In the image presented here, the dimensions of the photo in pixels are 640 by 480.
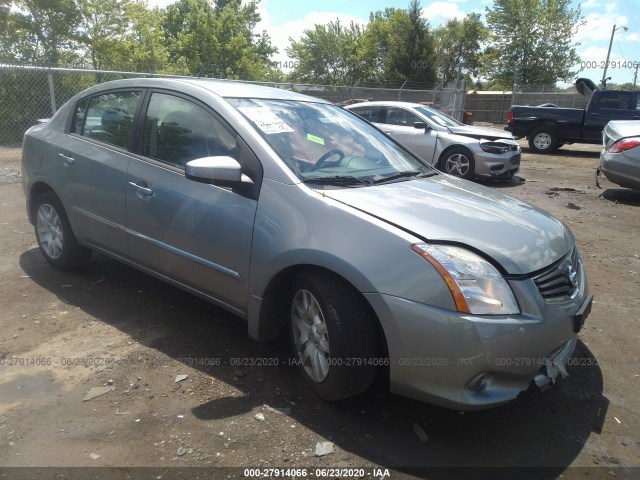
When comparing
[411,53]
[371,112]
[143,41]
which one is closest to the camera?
[371,112]

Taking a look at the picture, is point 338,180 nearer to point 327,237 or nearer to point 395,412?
point 327,237

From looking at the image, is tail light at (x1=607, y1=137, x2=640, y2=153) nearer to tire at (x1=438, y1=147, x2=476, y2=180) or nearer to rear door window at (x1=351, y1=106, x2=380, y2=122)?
tire at (x1=438, y1=147, x2=476, y2=180)

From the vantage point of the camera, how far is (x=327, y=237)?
8.85 ft

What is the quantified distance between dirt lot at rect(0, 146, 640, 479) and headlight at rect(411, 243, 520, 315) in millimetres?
747

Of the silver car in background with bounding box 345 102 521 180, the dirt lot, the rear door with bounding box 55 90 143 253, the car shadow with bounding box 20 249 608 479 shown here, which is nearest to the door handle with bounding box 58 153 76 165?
the rear door with bounding box 55 90 143 253

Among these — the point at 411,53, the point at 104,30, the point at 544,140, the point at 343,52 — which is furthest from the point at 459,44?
the point at 544,140

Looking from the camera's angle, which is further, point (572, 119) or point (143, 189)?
point (572, 119)

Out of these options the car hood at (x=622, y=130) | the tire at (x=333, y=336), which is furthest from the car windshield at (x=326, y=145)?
the car hood at (x=622, y=130)

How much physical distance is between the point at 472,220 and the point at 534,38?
53.3m

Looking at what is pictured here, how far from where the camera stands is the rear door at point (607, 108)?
48.1 ft

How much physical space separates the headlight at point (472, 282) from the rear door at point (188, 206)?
111 centimetres

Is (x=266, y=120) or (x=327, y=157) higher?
(x=266, y=120)

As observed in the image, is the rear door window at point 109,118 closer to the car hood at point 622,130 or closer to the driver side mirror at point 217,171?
the driver side mirror at point 217,171

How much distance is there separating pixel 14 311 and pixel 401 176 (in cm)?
306
